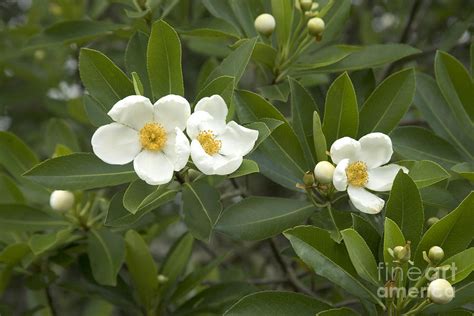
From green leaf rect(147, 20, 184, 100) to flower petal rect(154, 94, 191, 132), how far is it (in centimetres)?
10

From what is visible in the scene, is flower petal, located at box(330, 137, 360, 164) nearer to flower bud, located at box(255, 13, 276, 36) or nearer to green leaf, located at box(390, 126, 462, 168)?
green leaf, located at box(390, 126, 462, 168)

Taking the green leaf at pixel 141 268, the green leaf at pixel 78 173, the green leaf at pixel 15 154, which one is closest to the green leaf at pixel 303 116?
the green leaf at pixel 78 173

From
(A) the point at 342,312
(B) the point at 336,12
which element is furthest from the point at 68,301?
(A) the point at 342,312

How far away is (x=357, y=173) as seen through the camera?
76.3 inches

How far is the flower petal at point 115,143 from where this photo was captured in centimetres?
184

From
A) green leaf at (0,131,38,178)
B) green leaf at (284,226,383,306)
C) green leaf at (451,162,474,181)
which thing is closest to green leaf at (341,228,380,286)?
green leaf at (284,226,383,306)

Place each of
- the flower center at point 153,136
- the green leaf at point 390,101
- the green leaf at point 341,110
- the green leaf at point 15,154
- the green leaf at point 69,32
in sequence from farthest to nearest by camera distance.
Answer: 1. the green leaf at point 69,32
2. the green leaf at point 15,154
3. the green leaf at point 390,101
4. the green leaf at point 341,110
5. the flower center at point 153,136

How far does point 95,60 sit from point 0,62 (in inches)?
61.1

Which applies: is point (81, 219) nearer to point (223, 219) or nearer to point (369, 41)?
point (223, 219)

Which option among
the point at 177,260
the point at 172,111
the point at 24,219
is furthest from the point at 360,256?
the point at 24,219

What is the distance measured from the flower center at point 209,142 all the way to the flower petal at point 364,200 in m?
0.35

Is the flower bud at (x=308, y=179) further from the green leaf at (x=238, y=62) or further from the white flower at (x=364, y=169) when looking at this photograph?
the green leaf at (x=238, y=62)

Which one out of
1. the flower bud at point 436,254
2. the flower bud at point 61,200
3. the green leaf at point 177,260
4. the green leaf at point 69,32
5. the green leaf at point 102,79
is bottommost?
the flower bud at point 436,254

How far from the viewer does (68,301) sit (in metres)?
3.99
